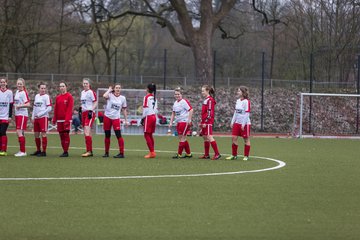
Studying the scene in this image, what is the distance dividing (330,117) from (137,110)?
938 cm

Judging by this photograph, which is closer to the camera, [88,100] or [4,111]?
[4,111]

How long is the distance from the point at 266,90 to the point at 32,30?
14.9m

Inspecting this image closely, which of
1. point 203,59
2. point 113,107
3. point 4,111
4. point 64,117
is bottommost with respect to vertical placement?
point 64,117

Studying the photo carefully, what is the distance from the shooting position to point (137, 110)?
109 feet

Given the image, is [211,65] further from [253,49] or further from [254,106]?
[253,49]

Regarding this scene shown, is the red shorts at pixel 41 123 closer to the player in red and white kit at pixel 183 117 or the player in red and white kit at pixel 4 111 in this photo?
the player in red and white kit at pixel 4 111

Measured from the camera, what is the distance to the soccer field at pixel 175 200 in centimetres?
768

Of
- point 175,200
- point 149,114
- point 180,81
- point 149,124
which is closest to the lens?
point 175,200

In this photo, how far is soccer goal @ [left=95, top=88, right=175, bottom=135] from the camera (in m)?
31.6

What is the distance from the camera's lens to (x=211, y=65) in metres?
39.1

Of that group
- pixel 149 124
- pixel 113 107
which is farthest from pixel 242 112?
pixel 113 107

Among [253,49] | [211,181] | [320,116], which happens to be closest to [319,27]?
[253,49]

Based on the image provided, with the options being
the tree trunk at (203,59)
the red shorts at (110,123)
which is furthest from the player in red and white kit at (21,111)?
the tree trunk at (203,59)

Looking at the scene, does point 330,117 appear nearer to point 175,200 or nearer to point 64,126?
point 64,126
